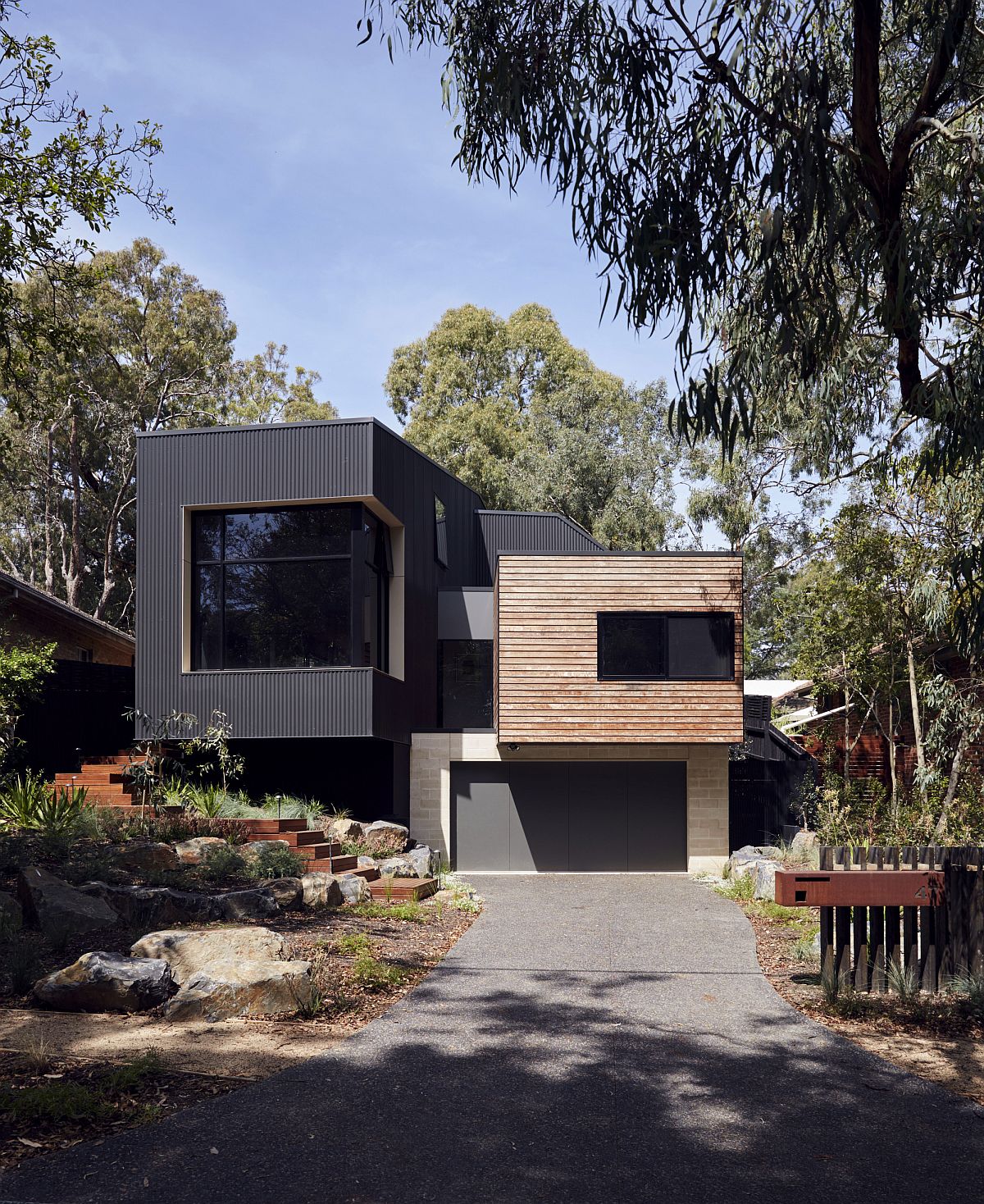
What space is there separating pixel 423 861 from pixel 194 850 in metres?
3.70

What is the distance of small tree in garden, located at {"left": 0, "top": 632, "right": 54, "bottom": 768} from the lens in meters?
15.5

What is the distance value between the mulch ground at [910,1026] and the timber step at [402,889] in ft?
17.1

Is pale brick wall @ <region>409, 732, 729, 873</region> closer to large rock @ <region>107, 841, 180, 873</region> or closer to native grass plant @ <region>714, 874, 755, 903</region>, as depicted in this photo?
native grass plant @ <region>714, 874, 755, 903</region>

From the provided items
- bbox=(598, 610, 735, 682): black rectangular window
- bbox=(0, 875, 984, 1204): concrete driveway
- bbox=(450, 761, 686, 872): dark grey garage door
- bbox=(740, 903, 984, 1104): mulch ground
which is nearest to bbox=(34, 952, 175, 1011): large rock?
bbox=(0, 875, 984, 1204): concrete driveway

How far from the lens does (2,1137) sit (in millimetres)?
5031

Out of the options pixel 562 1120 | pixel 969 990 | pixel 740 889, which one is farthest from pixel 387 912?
pixel 562 1120

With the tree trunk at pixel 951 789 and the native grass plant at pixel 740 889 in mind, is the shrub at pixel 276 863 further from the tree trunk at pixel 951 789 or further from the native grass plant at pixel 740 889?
the tree trunk at pixel 951 789

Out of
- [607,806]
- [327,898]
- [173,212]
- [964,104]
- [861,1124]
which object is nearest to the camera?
[861,1124]

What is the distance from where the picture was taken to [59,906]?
9.98m

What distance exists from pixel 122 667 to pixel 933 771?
45.5ft

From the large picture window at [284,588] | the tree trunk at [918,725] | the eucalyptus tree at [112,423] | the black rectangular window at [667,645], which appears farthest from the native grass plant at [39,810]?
the eucalyptus tree at [112,423]

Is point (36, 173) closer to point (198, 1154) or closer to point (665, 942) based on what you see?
point (198, 1154)

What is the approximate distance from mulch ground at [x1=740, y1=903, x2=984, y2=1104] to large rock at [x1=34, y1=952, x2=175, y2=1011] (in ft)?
15.0

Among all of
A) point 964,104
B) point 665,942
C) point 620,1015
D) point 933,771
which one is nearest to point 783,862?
point 933,771
